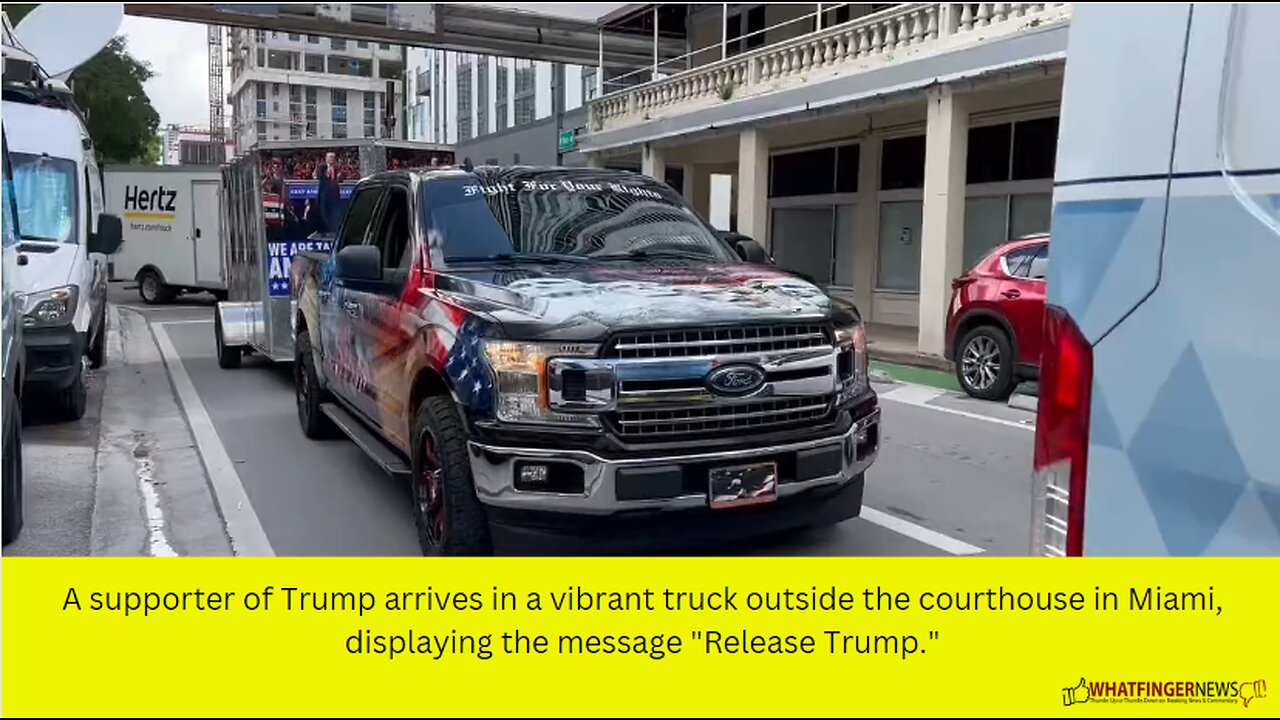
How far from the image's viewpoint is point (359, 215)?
683cm

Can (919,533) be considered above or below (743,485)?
below

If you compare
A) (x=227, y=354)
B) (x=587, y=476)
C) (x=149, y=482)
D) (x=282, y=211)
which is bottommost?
(x=149, y=482)

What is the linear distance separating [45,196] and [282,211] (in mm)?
2830

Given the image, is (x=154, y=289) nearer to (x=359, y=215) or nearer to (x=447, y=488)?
(x=359, y=215)

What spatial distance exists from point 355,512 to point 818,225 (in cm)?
1590

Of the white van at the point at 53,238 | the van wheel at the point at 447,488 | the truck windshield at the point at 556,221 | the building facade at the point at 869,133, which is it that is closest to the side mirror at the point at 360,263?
the truck windshield at the point at 556,221

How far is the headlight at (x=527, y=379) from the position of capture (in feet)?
13.5

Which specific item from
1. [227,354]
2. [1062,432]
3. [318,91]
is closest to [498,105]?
[318,91]

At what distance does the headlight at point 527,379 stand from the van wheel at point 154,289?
69.6 ft

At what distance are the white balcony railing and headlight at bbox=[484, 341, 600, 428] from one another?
32.0 feet

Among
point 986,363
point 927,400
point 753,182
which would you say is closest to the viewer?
point 986,363

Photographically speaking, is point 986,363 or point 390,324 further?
point 986,363

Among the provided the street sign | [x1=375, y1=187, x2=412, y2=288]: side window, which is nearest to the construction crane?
the street sign

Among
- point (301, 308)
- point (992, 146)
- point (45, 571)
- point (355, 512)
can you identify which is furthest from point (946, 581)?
point (992, 146)
